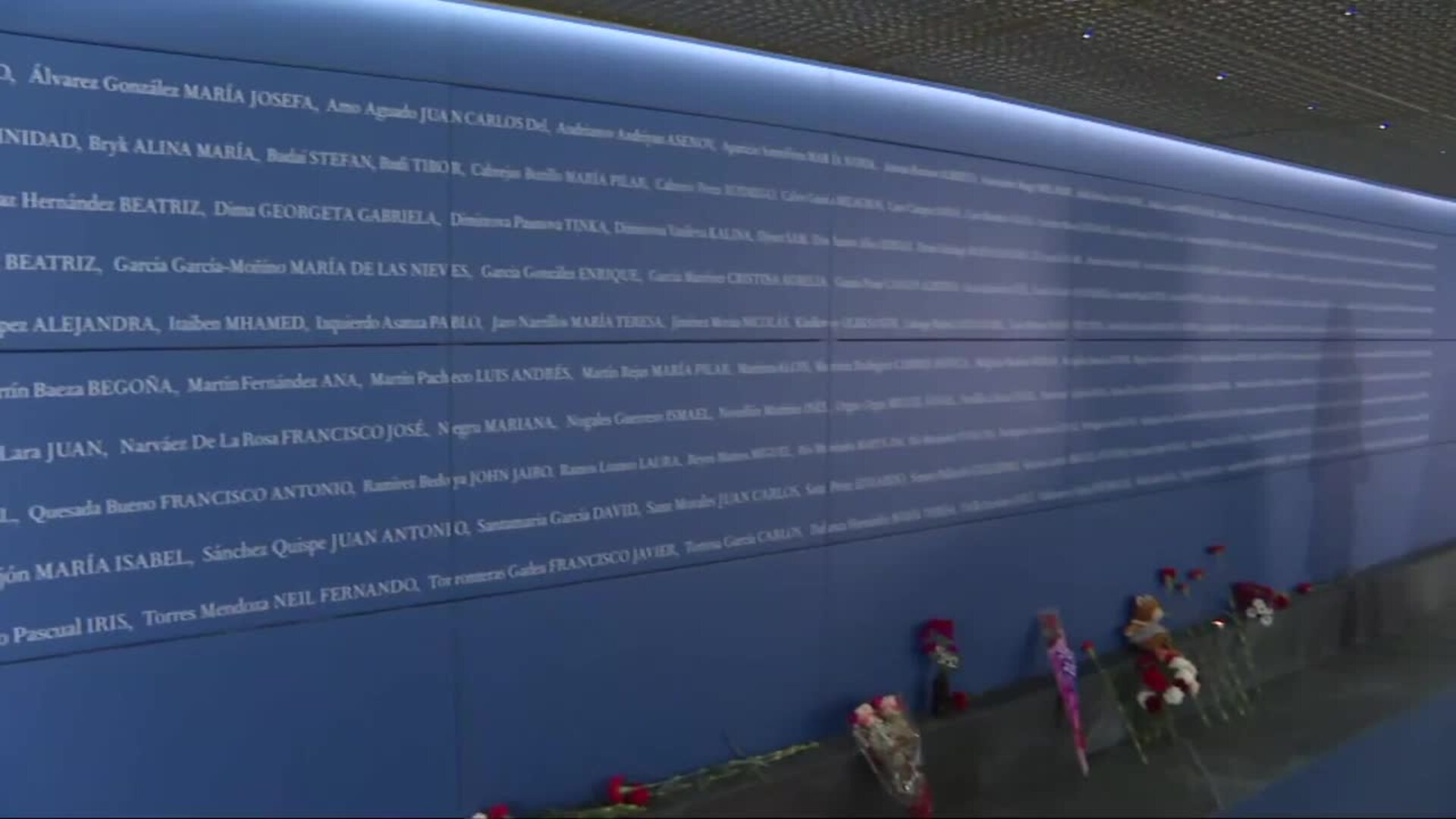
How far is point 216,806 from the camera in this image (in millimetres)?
2555

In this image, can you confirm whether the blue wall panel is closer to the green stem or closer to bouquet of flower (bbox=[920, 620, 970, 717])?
bouquet of flower (bbox=[920, 620, 970, 717])

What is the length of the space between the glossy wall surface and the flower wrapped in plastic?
0.62ft

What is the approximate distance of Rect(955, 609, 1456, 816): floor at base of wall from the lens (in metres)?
4.05

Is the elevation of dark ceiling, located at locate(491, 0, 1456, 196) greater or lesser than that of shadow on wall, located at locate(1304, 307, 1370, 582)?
greater

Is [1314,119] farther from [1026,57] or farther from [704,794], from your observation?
[704,794]

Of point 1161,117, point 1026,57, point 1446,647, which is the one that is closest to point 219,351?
Result: point 1026,57

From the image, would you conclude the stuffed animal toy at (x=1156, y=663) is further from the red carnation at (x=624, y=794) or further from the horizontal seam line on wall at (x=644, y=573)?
the red carnation at (x=624, y=794)

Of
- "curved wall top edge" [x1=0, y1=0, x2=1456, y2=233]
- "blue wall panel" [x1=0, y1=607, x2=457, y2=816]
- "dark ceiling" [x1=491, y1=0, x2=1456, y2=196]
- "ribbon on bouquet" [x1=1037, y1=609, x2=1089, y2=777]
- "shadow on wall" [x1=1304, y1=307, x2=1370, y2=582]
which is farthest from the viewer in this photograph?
"shadow on wall" [x1=1304, y1=307, x2=1370, y2=582]

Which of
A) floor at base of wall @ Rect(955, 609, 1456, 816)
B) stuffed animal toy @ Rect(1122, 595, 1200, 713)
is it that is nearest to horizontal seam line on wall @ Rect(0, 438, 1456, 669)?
stuffed animal toy @ Rect(1122, 595, 1200, 713)

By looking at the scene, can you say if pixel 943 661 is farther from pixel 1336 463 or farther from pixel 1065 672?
pixel 1336 463

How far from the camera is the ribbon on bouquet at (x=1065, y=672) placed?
4.26 m

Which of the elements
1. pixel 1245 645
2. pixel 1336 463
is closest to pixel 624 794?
pixel 1245 645

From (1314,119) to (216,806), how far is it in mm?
4609

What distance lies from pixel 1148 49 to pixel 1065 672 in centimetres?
226
